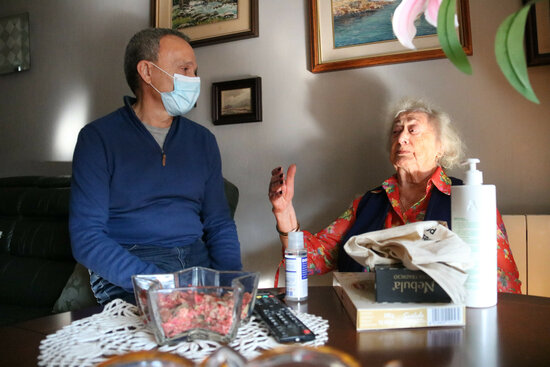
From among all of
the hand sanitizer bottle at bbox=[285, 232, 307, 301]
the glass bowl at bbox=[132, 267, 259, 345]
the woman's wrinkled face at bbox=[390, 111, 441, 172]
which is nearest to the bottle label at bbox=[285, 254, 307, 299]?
the hand sanitizer bottle at bbox=[285, 232, 307, 301]

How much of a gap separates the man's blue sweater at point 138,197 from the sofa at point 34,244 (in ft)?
0.88

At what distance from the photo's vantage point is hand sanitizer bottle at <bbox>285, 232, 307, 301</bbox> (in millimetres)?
796

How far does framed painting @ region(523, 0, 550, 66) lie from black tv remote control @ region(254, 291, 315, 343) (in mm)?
1236

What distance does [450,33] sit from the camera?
1.34ft

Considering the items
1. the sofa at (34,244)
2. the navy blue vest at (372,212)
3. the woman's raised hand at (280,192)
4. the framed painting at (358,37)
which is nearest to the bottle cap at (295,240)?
the woman's raised hand at (280,192)

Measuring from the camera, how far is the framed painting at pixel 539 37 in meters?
1.34

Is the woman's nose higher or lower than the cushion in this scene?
higher

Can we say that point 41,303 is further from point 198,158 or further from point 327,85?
point 327,85

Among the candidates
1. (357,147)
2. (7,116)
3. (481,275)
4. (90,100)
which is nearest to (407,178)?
(357,147)

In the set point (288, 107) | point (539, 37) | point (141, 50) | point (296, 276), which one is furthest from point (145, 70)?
point (539, 37)

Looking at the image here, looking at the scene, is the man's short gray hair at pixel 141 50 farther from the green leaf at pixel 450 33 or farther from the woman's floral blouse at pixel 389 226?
the green leaf at pixel 450 33

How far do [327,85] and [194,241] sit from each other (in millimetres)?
824

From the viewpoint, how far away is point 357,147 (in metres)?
1.59

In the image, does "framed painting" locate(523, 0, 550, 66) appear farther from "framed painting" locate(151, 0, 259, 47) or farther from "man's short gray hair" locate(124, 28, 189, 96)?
"man's short gray hair" locate(124, 28, 189, 96)
